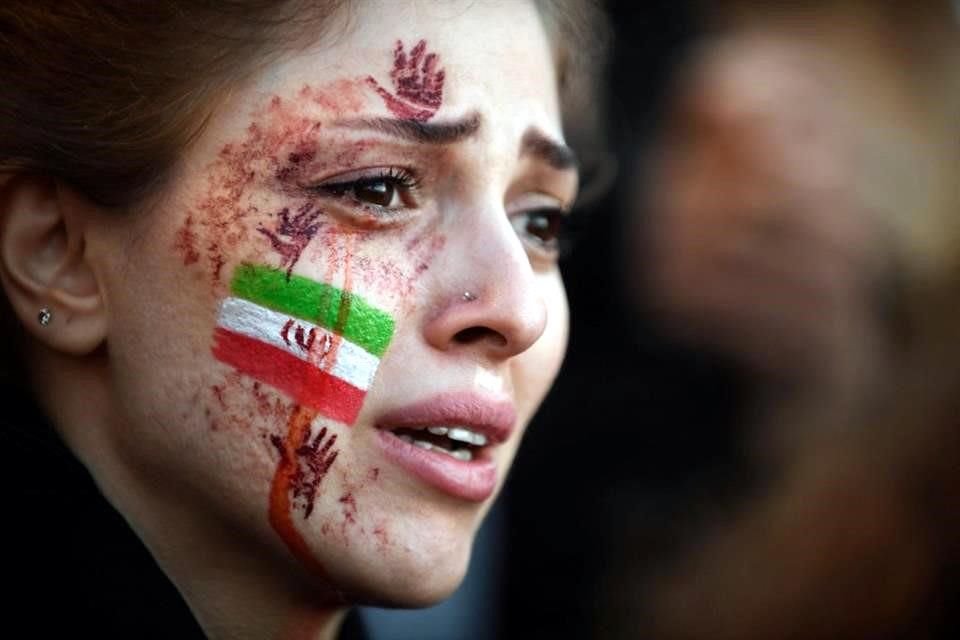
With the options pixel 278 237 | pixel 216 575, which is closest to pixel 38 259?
pixel 278 237

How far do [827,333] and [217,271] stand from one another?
247cm

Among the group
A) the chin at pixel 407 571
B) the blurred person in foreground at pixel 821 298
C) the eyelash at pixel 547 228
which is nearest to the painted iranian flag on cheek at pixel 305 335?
the chin at pixel 407 571

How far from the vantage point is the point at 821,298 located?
4109 millimetres

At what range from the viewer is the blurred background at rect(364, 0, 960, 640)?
3594mm

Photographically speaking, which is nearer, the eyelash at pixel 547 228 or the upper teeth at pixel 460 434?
the upper teeth at pixel 460 434

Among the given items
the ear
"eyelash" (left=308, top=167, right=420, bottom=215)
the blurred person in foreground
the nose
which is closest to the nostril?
the nose

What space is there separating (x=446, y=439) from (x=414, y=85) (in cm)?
58

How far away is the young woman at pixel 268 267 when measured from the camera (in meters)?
2.06

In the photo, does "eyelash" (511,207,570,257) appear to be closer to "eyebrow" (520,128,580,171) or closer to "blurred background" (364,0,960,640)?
"eyebrow" (520,128,580,171)

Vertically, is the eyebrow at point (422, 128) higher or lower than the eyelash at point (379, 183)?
higher

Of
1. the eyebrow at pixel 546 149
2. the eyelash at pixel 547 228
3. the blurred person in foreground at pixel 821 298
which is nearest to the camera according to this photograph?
the eyebrow at pixel 546 149

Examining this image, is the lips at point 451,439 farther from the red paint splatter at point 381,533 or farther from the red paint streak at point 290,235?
the red paint streak at point 290,235

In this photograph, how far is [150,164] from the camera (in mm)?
2062

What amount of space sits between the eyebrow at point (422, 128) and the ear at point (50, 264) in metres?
0.46
